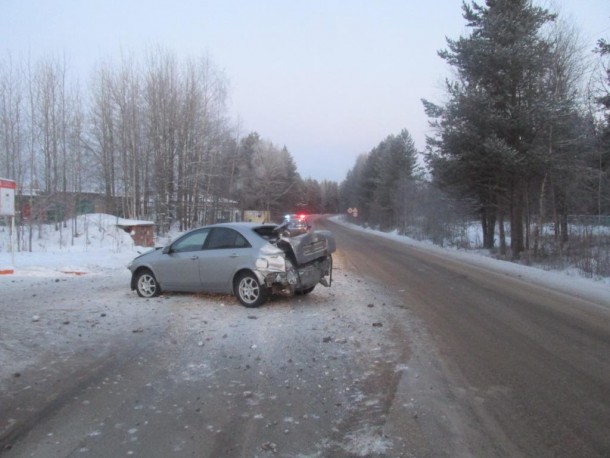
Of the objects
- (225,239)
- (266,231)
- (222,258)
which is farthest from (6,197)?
(266,231)

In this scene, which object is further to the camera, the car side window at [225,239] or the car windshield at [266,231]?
the car windshield at [266,231]

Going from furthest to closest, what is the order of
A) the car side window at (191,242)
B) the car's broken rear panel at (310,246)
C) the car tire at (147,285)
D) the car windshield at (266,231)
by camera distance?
the car tire at (147,285)
the car side window at (191,242)
the car windshield at (266,231)
the car's broken rear panel at (310,246)

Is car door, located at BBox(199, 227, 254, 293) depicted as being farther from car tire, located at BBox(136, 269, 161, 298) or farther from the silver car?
car tire, located at BBox(136, 269, 161, 298)

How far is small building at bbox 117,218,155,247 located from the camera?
25409mm

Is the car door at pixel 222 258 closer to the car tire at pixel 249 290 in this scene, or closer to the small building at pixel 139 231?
the car tire at pixel 249 290

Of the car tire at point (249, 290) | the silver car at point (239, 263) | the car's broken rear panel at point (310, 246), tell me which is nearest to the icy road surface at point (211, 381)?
the car tire at point (249, 290)

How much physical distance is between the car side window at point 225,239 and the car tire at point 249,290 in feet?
2.01

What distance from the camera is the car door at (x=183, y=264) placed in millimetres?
9859

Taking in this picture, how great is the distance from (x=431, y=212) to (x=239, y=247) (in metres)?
28.8

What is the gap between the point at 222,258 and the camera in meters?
9.48

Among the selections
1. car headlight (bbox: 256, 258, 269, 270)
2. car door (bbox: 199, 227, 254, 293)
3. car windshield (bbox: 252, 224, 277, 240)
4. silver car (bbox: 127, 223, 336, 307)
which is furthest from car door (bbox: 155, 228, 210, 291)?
car headlight (bbox: 256, 258, 269, 270)

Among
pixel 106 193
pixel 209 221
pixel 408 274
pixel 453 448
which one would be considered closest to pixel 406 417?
pixel 453 448

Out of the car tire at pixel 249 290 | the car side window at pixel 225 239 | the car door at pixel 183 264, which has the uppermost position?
the car side window at pixel 225 239

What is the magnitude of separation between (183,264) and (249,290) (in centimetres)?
169
